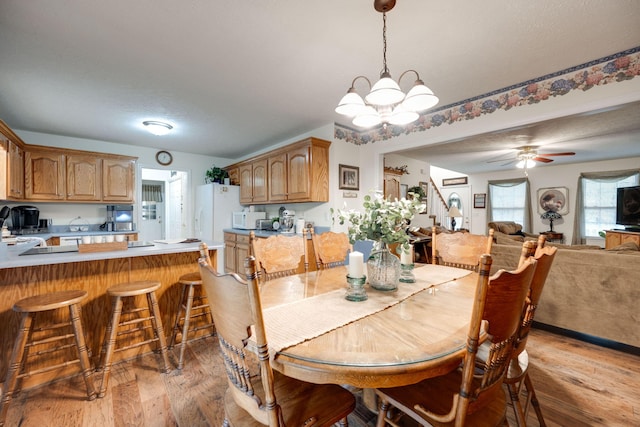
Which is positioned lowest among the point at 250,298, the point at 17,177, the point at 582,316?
the point at 582,316

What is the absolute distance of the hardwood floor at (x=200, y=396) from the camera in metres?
1.46

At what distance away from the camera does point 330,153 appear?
360 cm

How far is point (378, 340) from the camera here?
910mm

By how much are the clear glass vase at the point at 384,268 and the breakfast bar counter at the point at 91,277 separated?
153 cm

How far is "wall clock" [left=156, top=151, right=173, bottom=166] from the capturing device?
4844 millimetres

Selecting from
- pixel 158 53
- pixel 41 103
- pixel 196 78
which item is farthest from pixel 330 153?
pixel 41 103

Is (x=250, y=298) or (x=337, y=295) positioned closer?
(x=250, y=298)

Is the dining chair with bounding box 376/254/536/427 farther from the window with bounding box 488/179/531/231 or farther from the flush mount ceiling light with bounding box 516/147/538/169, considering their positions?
the window with bounding box 488/179/531/231

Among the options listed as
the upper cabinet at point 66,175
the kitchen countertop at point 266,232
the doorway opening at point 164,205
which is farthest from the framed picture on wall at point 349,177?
the upper cabinet at point 66,175

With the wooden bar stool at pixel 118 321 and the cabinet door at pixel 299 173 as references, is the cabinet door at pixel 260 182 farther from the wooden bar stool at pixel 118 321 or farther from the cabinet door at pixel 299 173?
the wooden bar stool at pixel 118 321

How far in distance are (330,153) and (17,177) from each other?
3.99m

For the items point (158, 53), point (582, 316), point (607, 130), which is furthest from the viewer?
point (607, 130)

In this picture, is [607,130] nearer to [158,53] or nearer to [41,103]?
[158,53]

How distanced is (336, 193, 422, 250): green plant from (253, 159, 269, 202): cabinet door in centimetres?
308
